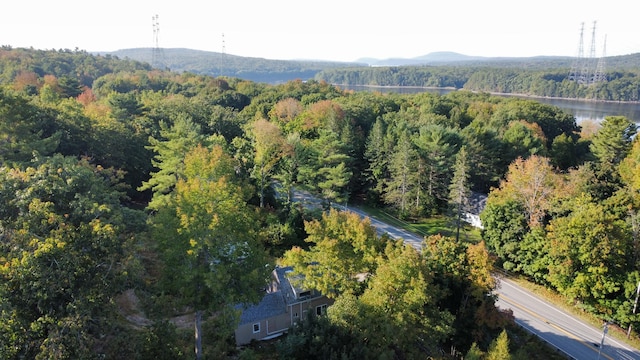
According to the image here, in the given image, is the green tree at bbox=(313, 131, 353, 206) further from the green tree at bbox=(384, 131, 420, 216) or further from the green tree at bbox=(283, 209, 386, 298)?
the green tree at bbox=(283, 209, 386, 298)

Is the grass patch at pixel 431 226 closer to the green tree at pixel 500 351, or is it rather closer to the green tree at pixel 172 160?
the green tree at pixel 172 160

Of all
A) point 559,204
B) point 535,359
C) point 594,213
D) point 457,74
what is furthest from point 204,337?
point 457,74

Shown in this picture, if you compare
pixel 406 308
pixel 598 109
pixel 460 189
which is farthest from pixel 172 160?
pixel 598 109

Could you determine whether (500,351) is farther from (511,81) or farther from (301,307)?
(511,81)

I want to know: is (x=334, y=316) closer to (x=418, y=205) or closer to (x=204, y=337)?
(x=204, y=337)

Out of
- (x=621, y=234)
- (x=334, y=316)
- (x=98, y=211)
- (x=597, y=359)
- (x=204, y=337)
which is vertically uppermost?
(x=98, y=211)

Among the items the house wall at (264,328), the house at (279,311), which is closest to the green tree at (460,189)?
the house at (279,311)

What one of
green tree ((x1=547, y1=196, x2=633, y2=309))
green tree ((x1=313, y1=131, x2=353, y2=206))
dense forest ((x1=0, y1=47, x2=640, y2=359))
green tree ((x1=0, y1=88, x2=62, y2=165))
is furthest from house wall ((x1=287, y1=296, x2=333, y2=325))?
green tree ((x1=0, y1=88, x2=62, y2=165))
